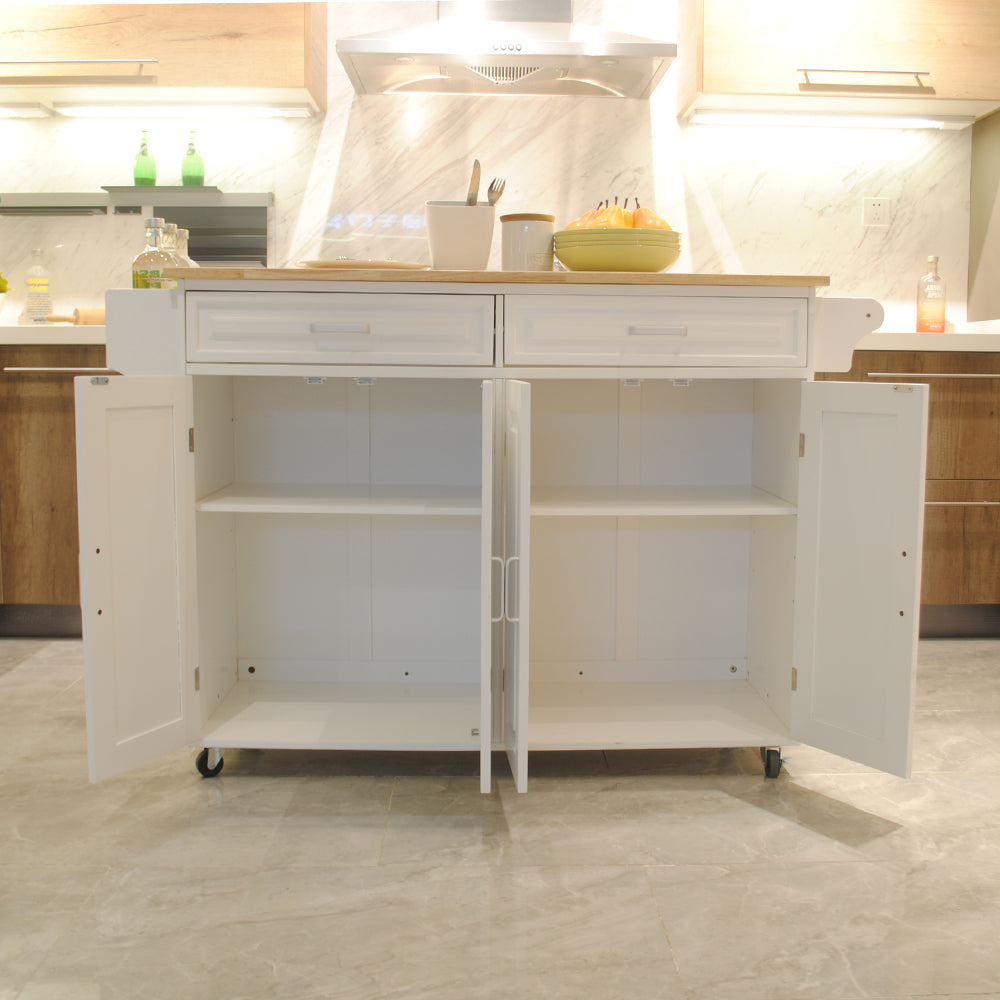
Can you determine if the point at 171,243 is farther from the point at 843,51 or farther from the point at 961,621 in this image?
the point at 961,621

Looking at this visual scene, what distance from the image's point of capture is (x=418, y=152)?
3.12 meters

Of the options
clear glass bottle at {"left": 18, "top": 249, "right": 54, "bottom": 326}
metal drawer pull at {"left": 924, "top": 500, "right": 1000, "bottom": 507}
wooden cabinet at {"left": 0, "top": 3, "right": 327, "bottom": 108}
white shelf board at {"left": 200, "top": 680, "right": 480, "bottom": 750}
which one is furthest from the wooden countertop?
clear glass bottle at {"left": 18, "top": 249, "right": 54, "bottom": 326}

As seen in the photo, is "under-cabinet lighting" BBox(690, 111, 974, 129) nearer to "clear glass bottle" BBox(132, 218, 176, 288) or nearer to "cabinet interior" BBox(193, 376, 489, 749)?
"cabinet interior" BBox(193, 376, 489, 749)

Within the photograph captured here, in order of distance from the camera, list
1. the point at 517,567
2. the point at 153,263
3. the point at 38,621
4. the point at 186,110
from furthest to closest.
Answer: the point at 186,110
the point at 38,621
the point at 153,263
the point at 517,567

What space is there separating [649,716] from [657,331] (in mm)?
776

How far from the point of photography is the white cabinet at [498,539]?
1.74m

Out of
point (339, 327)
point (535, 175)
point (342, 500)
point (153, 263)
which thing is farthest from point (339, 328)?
point (535, 175)

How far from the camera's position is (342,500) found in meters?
1.97

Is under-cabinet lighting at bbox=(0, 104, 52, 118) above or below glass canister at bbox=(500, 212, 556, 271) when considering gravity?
above

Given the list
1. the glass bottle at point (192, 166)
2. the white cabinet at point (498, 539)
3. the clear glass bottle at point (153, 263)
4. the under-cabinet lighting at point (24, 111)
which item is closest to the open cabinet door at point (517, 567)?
the white cabinet at point (498, 539)

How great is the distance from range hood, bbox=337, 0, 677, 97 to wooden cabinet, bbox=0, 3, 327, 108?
21 centimetres

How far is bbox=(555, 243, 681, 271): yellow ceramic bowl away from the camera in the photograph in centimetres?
198

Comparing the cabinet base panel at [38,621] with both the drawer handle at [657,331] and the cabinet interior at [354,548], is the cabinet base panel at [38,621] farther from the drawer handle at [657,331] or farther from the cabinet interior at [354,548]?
the drawer handle at [657,331]

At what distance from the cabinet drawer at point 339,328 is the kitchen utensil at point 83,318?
→ 1.46 meters
